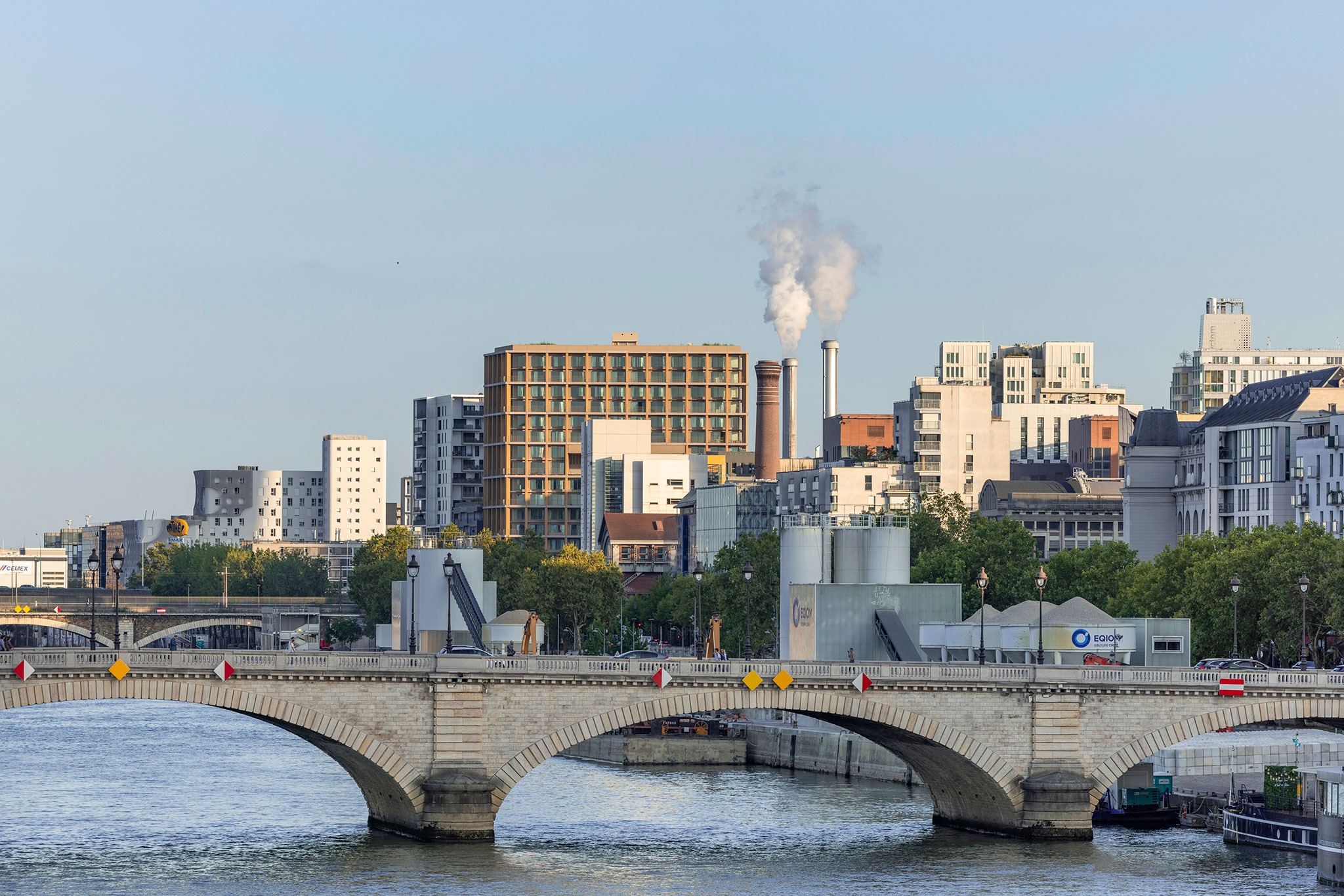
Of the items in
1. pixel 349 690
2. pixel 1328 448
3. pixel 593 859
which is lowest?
pixel 593 859

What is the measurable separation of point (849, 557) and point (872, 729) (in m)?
23.8

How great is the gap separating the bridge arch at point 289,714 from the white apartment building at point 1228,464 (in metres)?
96.6

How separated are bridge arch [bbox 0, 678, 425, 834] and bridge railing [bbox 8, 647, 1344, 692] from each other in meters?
0.62

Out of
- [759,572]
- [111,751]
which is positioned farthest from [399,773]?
[759,572]

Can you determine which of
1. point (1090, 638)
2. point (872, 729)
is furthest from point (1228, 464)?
point (872, 729)

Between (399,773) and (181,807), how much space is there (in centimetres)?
2073

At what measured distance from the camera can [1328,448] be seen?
519 ft

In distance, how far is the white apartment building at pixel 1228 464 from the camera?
169 m

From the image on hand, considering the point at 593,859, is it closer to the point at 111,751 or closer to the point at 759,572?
the point at 111,751

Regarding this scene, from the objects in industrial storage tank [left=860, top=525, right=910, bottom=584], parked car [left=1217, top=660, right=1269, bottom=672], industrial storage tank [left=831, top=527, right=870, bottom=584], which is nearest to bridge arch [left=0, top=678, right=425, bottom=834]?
industrial storage tank [left=831, top=527, right=870, bottom=584]

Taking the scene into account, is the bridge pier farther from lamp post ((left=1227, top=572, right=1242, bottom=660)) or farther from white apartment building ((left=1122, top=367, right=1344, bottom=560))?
white apartment building ((left=1122, top=367, right=1344, bottom=560))

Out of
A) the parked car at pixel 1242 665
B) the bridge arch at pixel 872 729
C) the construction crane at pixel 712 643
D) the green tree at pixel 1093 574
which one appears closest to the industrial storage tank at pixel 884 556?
the construction crane at pixel 712 643

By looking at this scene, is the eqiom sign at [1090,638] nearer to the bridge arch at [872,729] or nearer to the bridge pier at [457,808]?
the bridge arch at [872,729]

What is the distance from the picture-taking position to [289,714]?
75938 mm
